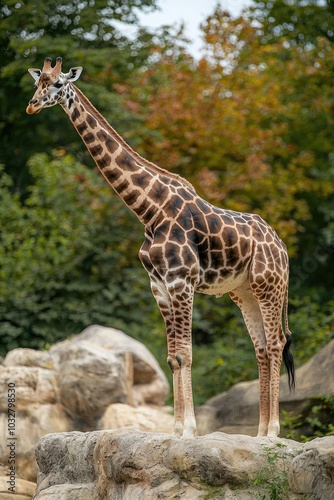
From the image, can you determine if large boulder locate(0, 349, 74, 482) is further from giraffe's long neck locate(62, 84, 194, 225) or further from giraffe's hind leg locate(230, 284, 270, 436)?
giraffe's long neck locate(62, 84, 194, 225)

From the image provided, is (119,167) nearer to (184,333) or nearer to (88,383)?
(184,333)

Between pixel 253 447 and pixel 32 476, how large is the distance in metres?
4.32

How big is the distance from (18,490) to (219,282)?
342cm

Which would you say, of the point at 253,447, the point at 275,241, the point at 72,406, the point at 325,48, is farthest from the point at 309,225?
the point at 253,447

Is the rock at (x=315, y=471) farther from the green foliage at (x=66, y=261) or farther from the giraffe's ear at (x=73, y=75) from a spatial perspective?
the green foliage at (x=66, y=261)

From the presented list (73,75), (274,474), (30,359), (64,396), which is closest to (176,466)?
(274,474)

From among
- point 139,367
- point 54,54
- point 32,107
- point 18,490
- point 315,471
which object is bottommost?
point 139,367

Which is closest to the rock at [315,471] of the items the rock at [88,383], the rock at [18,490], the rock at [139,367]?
the rock at [18,490]

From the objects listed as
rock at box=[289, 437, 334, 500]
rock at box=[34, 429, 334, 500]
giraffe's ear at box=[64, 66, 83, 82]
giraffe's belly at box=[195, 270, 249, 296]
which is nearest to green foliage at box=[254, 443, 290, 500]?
rock at box=[34, 429, 334, 500]

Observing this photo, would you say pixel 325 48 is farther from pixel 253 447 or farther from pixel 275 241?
pixel 253 447

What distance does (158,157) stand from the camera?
19312 mm

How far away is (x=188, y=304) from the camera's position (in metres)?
7.59

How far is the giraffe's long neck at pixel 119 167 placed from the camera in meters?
7.91

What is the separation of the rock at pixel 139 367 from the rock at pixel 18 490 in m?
3.02
